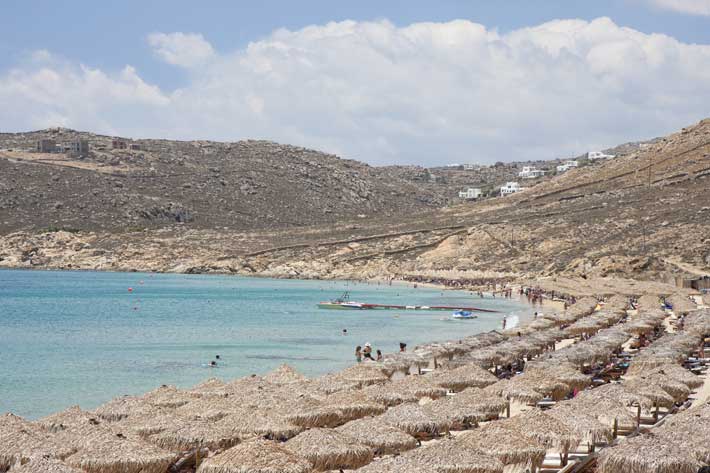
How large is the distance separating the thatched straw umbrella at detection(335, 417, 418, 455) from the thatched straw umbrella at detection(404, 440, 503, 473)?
1890mm

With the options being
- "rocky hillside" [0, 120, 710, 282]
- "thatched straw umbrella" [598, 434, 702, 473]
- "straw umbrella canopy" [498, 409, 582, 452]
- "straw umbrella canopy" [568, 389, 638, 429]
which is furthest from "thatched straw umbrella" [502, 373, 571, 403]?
"rocky hillside" [0, 120, 710, 282]

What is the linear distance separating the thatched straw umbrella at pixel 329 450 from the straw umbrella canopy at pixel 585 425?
12.4 feet

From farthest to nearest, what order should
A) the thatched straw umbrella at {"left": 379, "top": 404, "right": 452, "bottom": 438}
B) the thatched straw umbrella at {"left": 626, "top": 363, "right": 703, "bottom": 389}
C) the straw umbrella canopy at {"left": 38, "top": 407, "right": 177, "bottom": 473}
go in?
1. the thatched straw umbrella at {"left": 626, "top": 363, "right": 703, "bottom": 389}
2. the thatched straw umbrella at {"left": 379, "top": 404, "right": 452, "bottom": 438}
3. the straw umbrella canopy at {"left": 38, "top": 407, "right": 177, "bottom": 473}

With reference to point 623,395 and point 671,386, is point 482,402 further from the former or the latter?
point 671,386

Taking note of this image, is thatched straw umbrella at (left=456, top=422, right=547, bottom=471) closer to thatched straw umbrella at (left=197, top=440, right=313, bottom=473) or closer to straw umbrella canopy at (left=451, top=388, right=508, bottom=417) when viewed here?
thatched straw umbrella at (left=197, top=440, right=313, bottom=473)

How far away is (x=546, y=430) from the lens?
15.5 meters

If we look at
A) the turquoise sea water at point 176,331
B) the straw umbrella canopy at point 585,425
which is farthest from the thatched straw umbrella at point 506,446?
the turquoise sea water at point 176,331

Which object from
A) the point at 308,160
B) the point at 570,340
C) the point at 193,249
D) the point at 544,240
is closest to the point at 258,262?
the point at 193,249

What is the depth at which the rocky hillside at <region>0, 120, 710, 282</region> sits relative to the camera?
78875 mm

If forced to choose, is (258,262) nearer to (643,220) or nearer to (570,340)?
(643,220)

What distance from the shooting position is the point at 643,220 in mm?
83562

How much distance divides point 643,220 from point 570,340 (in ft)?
164

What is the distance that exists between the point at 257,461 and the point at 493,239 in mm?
80922

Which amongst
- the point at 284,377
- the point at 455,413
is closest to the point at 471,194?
the point at 284,377
